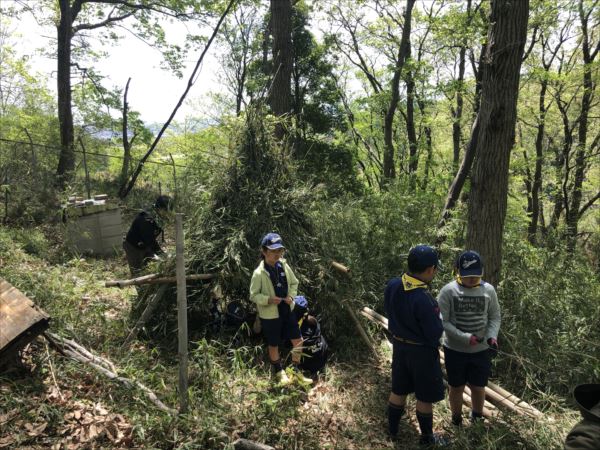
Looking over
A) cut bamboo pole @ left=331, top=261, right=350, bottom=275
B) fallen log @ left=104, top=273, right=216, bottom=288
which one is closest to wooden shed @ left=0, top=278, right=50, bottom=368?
fallen log @ left=104, top=273, right=216, bottom=288

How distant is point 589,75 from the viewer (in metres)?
13.9

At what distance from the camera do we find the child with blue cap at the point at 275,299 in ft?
12.9

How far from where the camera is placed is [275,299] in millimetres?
3943

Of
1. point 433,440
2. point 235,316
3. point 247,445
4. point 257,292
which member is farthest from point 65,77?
point 433,440

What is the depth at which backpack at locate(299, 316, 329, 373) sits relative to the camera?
4.32 m

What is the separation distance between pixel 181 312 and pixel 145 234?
3.02 m

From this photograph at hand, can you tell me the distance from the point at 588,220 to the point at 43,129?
26859mm

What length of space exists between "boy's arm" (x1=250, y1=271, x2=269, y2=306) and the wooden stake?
0.93m

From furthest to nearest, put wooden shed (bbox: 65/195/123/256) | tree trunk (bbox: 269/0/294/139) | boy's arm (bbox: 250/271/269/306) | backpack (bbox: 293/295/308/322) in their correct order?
tree trunk (bbox: 269/0/294/139)
wooden shed (bbox: 65/195/123/256)
backpack (bbox: 293/295/308/322)
boy's arm (bbox: 250/271/269/306)

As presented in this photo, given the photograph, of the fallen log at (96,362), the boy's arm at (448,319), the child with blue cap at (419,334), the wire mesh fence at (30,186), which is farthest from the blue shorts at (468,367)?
the wire mesh fence at (30,186)

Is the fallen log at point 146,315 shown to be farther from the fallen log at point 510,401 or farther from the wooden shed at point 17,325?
the fallen log at point 510,401

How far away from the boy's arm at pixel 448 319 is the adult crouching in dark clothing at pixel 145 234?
159 inches

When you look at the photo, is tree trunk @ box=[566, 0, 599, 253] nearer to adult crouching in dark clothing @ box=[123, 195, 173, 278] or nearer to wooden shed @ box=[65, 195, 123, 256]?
adult crouching in dark clothing @ box=[123, 195, 173, 278]

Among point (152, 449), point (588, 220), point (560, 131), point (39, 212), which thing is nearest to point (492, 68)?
point (152, 449)
